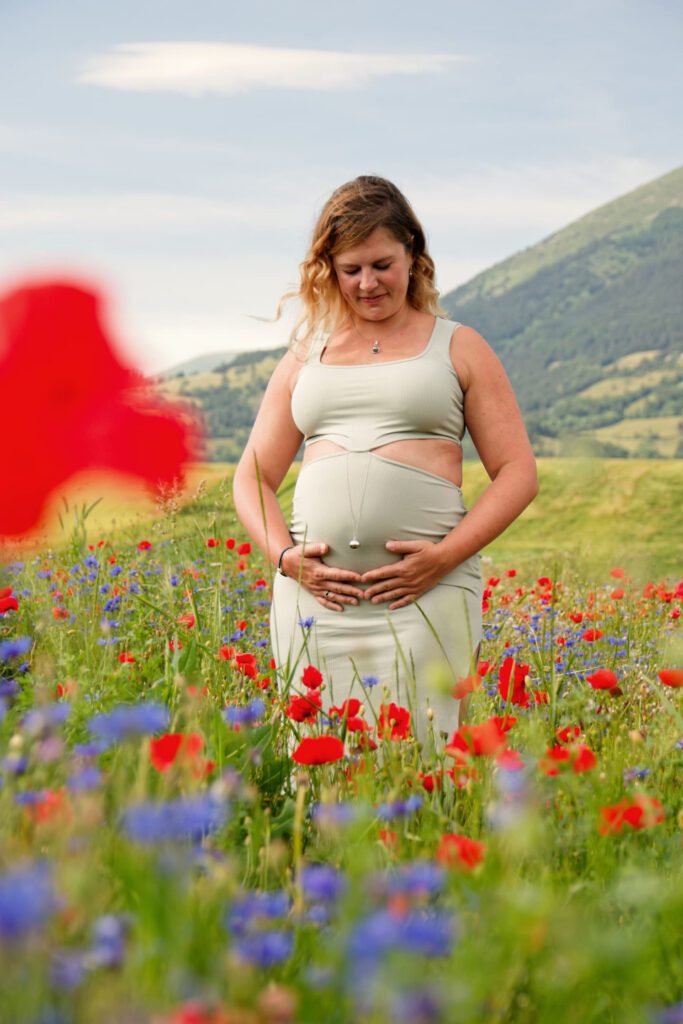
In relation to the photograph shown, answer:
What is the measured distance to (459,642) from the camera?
10.6ft

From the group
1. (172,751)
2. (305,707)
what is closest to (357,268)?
(305,707)

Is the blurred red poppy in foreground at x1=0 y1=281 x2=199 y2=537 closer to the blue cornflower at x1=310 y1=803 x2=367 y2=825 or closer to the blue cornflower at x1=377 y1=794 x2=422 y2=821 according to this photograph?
the blue cornflower at x1=377 y1=794 x2=422 y2=821

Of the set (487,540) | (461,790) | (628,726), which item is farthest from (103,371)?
(461,790)

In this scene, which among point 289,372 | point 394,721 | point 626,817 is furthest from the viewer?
point 289,372

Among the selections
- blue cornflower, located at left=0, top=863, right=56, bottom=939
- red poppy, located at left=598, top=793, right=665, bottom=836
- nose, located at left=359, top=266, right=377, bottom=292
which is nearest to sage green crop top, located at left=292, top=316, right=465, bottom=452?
nose, located at left=359, top=266, right=377, bottom=292

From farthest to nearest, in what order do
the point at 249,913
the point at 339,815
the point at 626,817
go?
1. the point at 626,817
2. the point at 339,815
3. the point at 249,913

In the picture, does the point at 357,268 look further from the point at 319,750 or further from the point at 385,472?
the point at 319,750

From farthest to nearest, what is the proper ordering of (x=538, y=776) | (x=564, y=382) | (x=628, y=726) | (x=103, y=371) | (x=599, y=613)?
(x=564, y=382) < (x=599, y=613) < (x=103, y=371) < (x=628, y=726) < (x=538, y=776)

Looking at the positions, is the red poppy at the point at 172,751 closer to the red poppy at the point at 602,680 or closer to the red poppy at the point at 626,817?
the red poppy at the point at 626,817

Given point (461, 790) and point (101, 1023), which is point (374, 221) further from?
point (101, 1023)

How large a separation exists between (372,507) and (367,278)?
0.69 m

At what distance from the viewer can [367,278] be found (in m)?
3.16

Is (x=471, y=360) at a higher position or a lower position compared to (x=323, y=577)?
higher

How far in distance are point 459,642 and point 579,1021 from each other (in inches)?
78.5
